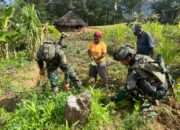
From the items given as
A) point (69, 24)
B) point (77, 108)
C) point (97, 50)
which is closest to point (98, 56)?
point (97, 50)

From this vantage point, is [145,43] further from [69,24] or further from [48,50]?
[69,24]

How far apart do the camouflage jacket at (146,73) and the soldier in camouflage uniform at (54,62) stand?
1644mm

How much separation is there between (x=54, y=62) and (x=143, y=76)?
2.18 meters

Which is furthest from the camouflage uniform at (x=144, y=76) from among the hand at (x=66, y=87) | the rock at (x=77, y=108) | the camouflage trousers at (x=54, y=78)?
the camouflage trousers at (x=54, y=78)

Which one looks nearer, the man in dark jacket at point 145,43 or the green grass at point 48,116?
the green grass at point 48,116

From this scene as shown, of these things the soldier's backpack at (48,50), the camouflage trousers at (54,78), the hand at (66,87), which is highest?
the soldier's backpack at (48,50)

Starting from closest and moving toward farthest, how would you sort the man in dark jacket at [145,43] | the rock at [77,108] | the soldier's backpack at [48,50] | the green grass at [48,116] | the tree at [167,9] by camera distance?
the rock at [77,108] < the green grass at [48,116] < the soldier's backpack at [48,50] < the man in dark jacket at [145,43] < the tree at [167,9]

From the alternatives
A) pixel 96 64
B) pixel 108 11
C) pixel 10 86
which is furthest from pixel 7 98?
pixel 108 11

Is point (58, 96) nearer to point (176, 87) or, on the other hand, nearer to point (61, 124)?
point (61, 124)

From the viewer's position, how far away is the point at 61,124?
28.3ft

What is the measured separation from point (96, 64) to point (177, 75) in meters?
2.40

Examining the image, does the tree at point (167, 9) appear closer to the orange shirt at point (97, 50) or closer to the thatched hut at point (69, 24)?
the thatched hut at point (69, 24)

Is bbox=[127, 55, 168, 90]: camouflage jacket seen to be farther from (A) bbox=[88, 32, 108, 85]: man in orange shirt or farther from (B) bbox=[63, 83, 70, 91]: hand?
(A) bbox=[88, 32, 108, 85]: man in orange shirt

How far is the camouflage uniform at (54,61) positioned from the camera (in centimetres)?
1002
